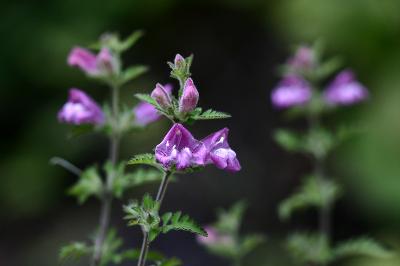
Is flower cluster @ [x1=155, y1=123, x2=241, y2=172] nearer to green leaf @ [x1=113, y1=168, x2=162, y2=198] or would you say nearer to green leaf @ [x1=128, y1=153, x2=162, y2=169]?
green leaf @ [x1=128, y1=153, x2=162, y2=169]

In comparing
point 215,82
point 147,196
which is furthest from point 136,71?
point 215,82

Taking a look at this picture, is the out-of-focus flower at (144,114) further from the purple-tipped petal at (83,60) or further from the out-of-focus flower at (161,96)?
the out-of-focus flower at (161,96)

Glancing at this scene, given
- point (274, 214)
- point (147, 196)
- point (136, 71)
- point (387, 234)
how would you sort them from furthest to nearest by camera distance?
point (274, 214), point (387, 234), point (136, 71), point (147, 196)

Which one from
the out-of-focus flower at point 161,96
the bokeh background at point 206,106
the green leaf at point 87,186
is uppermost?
the bokeh background at point 206,106

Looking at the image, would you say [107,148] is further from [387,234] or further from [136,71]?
[136,71]

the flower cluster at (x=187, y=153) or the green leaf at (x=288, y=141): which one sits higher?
the green leaf at (x=288, y=141)

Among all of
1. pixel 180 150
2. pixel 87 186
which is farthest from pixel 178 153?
pixel 87 186

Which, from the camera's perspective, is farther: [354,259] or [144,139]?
[144,139]

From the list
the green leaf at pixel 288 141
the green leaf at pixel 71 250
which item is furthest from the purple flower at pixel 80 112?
the green leaf at pixel 288 141
